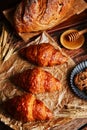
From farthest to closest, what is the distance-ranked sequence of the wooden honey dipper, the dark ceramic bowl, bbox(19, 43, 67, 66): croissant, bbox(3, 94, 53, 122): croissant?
the wooden honey dipper
bbox(19, 43, 67, 66): croissant
the dark ceramic bowl
bbox(3, 94, 53, 122): croissant

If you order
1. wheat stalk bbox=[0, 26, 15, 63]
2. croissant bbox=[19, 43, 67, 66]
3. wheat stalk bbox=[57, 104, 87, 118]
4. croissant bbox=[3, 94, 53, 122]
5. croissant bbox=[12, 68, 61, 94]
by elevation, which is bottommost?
wheat stalk bbox=[57, 104, 87, 118]

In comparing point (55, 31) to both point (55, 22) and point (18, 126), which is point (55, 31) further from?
point (18, 126)

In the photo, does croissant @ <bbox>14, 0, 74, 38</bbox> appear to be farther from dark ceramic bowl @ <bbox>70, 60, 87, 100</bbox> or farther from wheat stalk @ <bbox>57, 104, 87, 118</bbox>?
wheat stalk @ <bbox>57, 104, 87, 118</bbox>

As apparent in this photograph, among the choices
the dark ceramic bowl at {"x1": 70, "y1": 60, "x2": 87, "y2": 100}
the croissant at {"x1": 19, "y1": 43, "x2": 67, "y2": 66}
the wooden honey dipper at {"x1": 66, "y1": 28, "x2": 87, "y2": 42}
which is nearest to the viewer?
the dark ceramic bowl at {"x1": 70, "y1": 60, "x2": 87, "y2": 100}

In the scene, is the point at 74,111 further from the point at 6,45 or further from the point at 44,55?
the point at 6,45

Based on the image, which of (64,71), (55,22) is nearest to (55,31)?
(55,22)

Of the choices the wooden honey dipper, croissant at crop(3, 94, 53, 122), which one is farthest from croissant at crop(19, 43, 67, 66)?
croissant at crop(3, 94, 53, 122)
